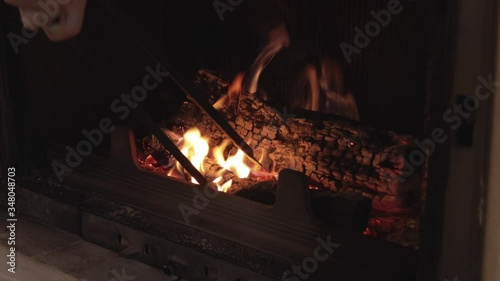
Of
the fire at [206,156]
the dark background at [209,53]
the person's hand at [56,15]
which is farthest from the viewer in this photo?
the fire at [206,156]

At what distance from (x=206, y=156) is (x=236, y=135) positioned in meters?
0.20

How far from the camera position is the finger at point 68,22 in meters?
1.48

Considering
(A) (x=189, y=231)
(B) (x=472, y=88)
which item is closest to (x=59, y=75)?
(A) (x=189, y=231)

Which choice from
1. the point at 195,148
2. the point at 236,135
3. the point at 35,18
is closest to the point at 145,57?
the point at 195,148

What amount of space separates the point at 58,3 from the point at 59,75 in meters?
0.58

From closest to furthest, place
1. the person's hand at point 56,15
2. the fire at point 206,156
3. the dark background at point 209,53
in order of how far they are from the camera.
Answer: the person's hand at point 56,15 < the dark background at point 209,53 < the fire at point 206,156

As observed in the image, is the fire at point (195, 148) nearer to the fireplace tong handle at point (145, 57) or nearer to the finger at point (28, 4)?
the fireplace tong handle at point (145, 57)

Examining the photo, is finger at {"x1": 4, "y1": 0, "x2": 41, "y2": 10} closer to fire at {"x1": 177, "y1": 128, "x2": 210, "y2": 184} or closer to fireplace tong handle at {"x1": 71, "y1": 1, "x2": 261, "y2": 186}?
fireplace tong handle at {"x1": 71, "y1": 1, "x2": 261, "y2": 186}

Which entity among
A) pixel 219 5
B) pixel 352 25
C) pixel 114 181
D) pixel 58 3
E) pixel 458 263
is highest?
pixel 219 5

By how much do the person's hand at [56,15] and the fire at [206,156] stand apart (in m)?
0.57

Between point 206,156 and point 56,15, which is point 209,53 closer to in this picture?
point 206,156

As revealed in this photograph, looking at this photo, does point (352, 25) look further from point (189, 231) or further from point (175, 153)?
point (189, 231)

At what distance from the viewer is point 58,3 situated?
Answer: 147 cm

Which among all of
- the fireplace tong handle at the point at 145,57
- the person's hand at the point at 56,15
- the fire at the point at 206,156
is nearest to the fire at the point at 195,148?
the fire at the point at 206,156
